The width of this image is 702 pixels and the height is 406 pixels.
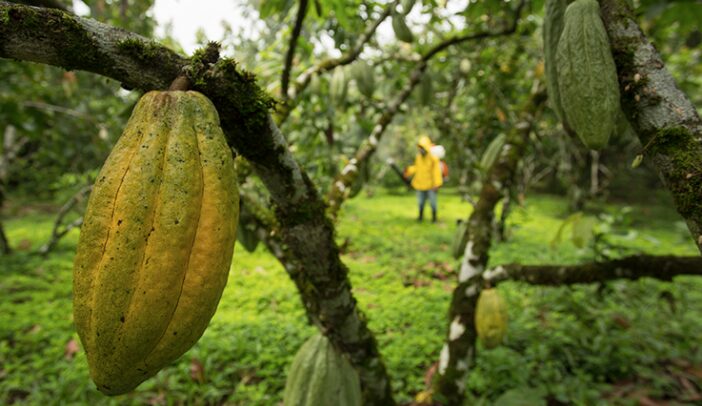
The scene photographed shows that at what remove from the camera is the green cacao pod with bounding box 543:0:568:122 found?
858 mm

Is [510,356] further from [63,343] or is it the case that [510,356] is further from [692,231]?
[63,343]

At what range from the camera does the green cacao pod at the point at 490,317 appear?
170cm

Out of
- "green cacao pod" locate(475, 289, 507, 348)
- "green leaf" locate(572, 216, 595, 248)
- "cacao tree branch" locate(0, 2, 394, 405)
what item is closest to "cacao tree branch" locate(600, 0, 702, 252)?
"cacao tree branch" locate(0, 2, 394, 405)

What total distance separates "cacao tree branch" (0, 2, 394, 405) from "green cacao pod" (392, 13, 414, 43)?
3.91 feet

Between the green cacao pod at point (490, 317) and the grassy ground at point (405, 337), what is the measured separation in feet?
1.26

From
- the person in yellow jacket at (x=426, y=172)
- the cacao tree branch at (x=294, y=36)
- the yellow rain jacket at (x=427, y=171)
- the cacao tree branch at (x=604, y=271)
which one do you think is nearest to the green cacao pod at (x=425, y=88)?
the cacao tree branch at (x=604, y=271)

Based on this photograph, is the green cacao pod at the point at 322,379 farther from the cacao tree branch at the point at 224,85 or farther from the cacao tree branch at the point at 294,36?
the cacao tree branch at the point at 294,36

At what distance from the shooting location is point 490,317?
1.70 metres

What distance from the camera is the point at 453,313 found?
1802mm

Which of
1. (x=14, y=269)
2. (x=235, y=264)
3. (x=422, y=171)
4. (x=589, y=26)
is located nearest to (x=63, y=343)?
(x=235, y=264)

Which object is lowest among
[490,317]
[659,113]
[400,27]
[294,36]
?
[490,317]

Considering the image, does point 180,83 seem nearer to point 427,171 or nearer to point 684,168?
point 684,168

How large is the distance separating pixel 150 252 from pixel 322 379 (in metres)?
0.83

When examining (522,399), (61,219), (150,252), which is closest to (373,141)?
(522,399)
